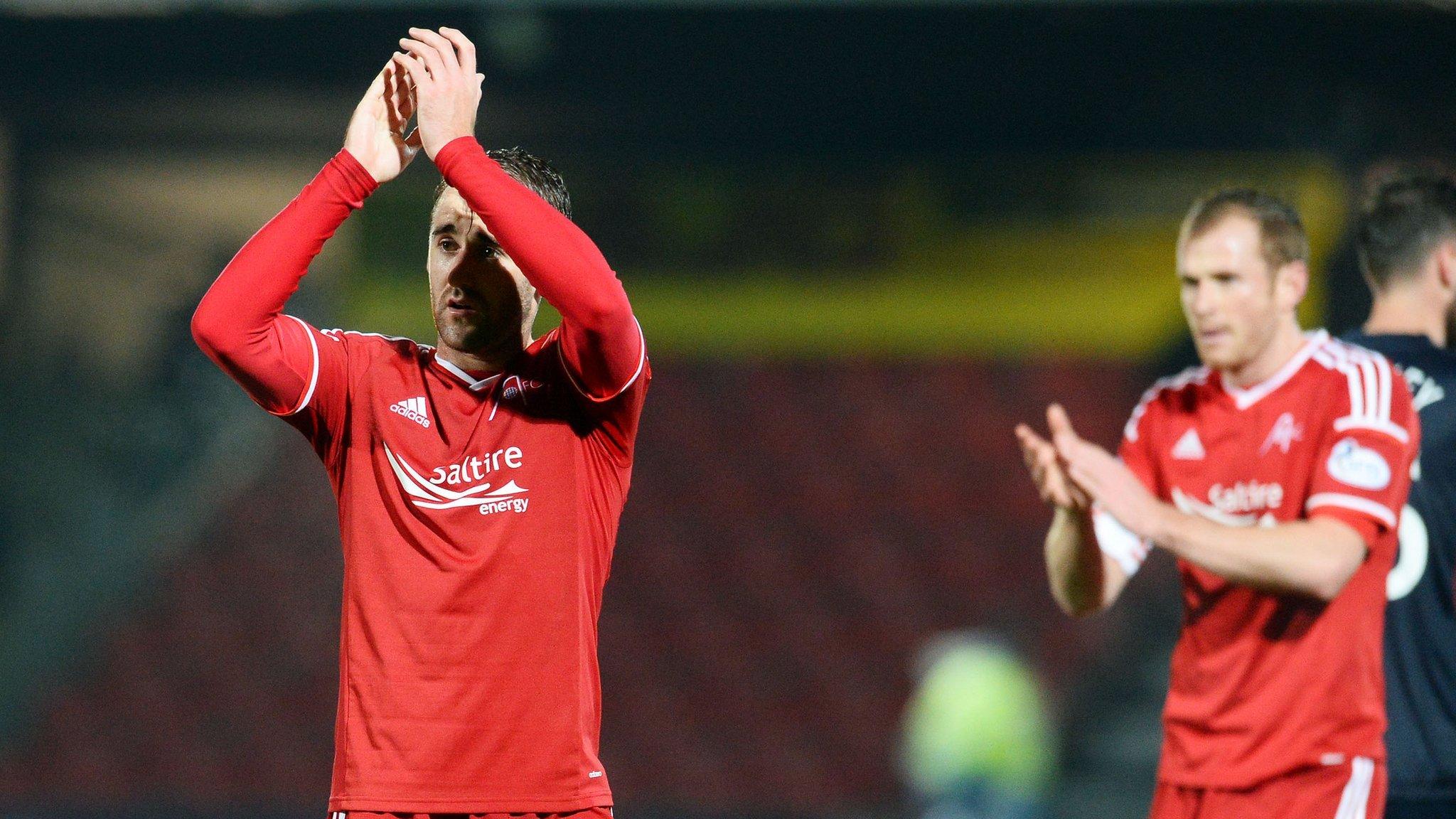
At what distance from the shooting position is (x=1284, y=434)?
2.60m

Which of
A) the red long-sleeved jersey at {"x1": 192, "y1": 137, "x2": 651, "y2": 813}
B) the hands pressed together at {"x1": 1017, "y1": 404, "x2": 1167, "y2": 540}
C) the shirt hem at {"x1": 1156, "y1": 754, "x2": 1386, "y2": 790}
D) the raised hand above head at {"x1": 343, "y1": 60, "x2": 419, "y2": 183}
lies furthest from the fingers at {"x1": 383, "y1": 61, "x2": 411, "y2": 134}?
the shirt hem at {"x1": 1156, "y1": 754, "x2": 1386, "y2": 790}

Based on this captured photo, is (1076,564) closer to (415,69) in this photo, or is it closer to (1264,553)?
(1264,553)

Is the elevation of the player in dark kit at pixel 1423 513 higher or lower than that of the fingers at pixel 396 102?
lower

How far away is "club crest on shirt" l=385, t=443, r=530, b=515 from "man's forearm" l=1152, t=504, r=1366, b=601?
100 cm

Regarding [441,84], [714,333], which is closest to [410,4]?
[714,333]

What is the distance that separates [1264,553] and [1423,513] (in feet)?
1.96

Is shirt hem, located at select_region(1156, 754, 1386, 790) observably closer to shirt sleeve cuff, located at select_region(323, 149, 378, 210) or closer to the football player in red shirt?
the football player in red shirt

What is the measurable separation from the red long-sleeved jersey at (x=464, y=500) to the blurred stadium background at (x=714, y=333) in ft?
13.4

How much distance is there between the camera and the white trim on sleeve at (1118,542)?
276 cm

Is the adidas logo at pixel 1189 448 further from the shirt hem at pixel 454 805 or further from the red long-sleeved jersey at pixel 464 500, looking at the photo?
the shirt hem at pixel 454 805

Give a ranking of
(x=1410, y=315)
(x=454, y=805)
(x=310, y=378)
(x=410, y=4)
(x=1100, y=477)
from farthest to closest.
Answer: (x=410, y=4)
(x=1410, y=315)
(x=1100, y=477)
(x=310, y=378)
(x=454, y=805)

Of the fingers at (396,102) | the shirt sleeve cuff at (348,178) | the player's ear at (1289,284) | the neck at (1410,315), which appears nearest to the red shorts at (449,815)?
the shirt sleeve cuff at (348,178)

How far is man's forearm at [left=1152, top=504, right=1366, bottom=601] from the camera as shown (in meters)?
2.34

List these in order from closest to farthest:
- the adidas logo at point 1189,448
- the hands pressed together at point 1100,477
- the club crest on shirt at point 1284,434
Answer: the hands pressed together at point 1100,477, the club crest on shirt at point 1284,434, the adidas logo at point 1189,448
